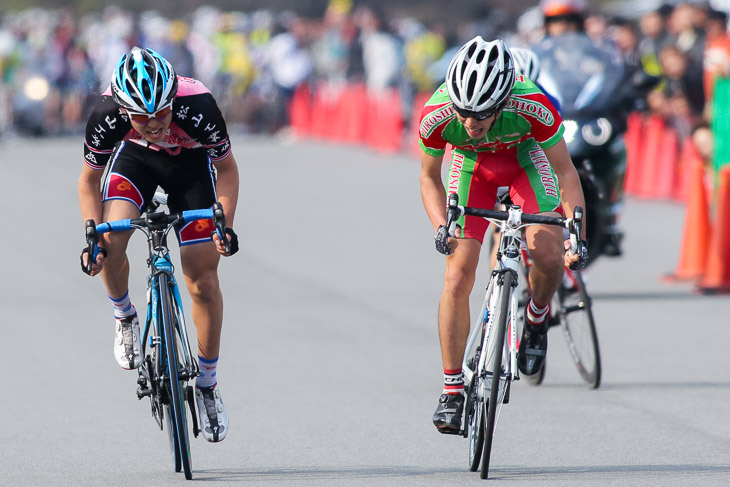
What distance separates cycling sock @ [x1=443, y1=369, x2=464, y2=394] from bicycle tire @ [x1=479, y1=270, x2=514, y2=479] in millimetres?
380

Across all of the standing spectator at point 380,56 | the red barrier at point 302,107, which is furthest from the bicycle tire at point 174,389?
the red barrier at point 302,107

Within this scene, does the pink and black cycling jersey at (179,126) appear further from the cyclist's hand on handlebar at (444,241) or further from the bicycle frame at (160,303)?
the cyclist's hand on handlebar at (444,241)

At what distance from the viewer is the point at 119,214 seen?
6957 mm

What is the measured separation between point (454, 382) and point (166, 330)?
1.42 metres

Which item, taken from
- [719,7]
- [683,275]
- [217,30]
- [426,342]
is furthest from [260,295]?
[217,30]

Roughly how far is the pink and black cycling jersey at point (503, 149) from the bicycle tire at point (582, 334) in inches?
58.3

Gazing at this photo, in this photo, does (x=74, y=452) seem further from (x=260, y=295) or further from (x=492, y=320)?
(x=260, y=295)

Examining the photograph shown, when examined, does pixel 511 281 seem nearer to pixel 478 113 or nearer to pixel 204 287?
pixel 478 113

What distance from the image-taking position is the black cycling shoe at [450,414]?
22.4 feet

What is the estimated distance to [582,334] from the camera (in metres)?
8.84

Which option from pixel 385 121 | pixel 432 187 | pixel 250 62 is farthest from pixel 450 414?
pixel 250 62

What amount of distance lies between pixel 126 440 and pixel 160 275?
1.28 m

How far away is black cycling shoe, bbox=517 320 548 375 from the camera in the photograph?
7730 mm


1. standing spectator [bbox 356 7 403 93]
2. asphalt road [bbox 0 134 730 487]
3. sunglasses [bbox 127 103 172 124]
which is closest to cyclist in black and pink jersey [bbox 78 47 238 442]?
sunglasses [bbox 127 103 172 124]
